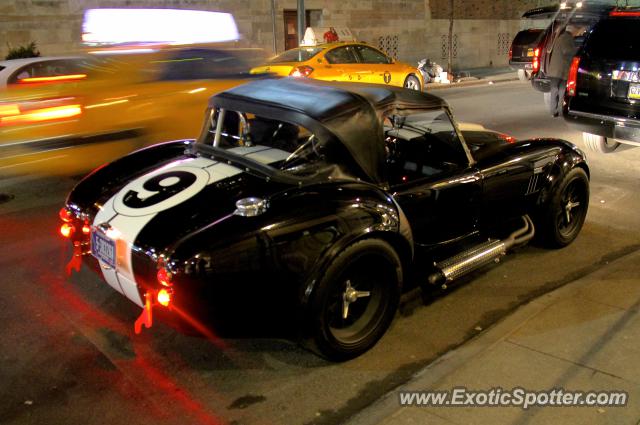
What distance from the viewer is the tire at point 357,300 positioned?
344 cm

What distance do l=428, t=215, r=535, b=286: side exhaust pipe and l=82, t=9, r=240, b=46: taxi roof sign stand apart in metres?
5.77

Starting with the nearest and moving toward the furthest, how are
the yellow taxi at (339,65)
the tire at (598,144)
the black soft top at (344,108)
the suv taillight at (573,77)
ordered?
the black soft top at (344,108) < the suv taillight at (573,77) < the tire at (598,144) < the yellow taxi at (339,65)

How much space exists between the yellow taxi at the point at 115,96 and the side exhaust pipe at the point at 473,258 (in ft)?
15.7

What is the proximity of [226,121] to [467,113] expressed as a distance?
9.61m

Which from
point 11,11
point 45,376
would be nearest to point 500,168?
point 45,376

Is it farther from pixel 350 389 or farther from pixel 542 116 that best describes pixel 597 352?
pixel 542 116

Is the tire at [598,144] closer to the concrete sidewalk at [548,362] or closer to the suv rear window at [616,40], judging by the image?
the suv rear window at [616,40]

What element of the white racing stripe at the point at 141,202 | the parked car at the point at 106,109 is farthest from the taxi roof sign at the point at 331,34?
the white racing stripe at the point at 141,202

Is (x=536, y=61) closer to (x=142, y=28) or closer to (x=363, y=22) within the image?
(x=142, y=28)

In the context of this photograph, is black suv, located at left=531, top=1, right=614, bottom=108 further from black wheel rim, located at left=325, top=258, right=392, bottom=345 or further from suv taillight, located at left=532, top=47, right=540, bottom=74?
black wheel rim, located at left=325, top=258, right=392, bottom=345

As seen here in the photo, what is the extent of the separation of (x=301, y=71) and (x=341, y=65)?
1342 millimetres

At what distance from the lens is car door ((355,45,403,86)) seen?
47.8 feet

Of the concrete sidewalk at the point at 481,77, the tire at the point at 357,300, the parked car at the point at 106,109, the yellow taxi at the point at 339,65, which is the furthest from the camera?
the concrete sidewalk at the point at 481,77

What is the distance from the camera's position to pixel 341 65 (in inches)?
550
